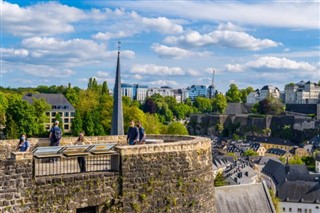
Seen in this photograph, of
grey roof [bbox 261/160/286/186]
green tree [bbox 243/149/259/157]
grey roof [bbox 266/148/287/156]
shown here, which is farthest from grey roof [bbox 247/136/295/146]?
grey roof [bbox 261/160/286/186]

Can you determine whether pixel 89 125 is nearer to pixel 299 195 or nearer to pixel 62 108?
pixel 299 195

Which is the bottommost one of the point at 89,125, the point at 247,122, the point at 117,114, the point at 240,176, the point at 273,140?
the point at 240,176

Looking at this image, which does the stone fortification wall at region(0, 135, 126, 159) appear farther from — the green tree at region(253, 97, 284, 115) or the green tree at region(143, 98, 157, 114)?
the green tree at region(143, 98, 157, 114)

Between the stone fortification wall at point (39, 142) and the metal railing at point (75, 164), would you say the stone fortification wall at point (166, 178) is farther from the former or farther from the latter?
the stone fortification wall at point (39, 142)

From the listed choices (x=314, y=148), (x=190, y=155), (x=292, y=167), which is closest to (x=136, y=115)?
(x=292, y=167)

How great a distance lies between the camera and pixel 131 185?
442 inches

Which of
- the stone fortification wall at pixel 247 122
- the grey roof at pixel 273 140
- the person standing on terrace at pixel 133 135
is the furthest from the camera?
the stone fortification wall at pixel 247 122

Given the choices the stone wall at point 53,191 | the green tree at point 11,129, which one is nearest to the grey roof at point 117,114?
the stone wall at point 53,191

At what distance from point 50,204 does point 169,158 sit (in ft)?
10.5

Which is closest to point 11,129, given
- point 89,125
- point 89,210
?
point 89,125

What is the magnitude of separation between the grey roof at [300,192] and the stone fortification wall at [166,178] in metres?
61.2

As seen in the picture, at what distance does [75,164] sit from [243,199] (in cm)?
1826

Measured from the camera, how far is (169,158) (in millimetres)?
11945

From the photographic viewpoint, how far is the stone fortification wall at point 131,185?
9.78 meters
